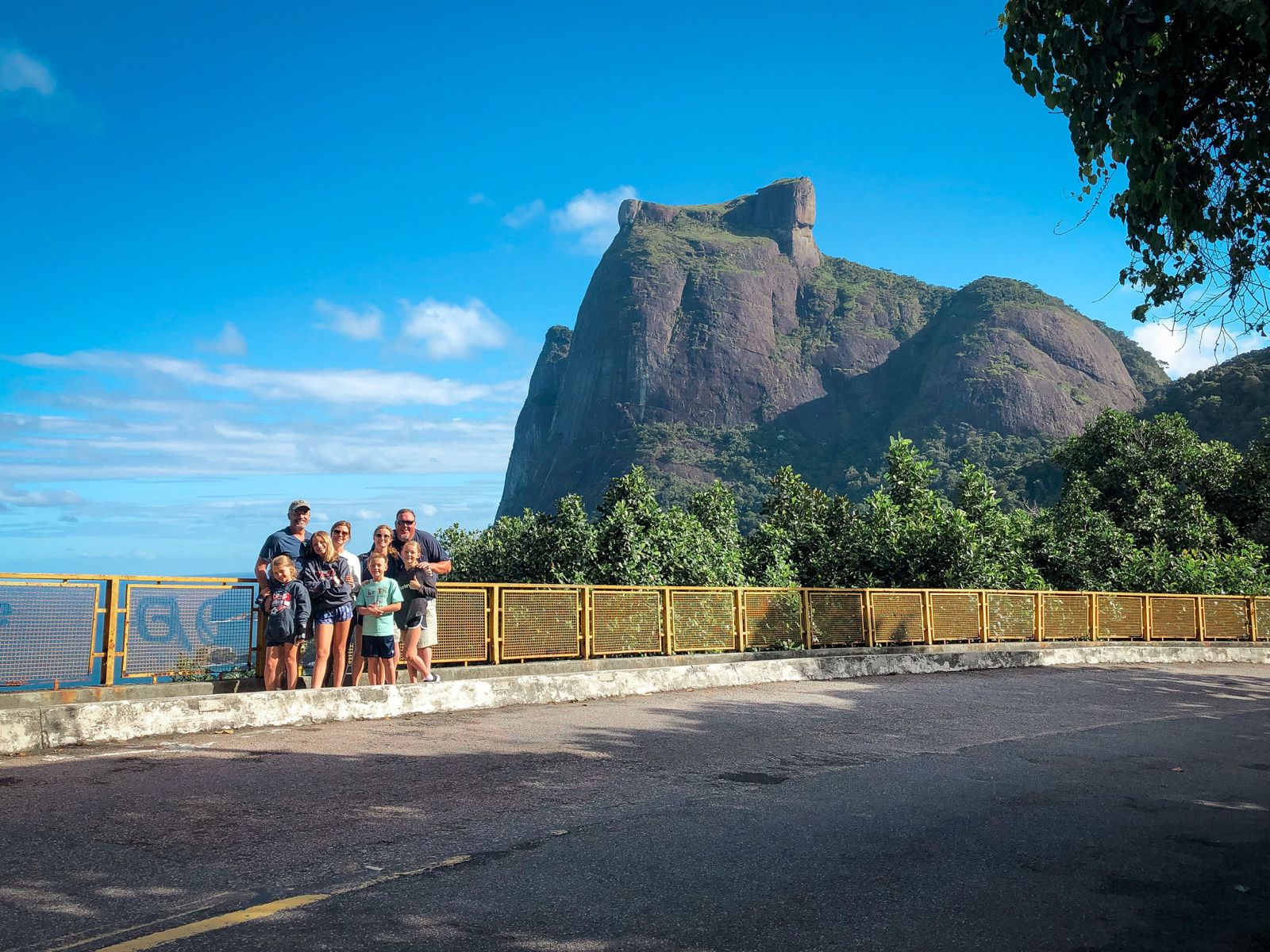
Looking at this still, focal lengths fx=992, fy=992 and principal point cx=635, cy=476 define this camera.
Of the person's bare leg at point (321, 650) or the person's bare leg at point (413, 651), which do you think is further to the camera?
the person's bare leg at point (413, 651)

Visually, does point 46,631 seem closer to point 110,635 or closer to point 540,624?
point 110,635

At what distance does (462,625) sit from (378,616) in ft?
8.90

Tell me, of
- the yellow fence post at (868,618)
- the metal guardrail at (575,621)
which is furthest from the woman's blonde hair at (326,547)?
the yellow fence post at (868,618)

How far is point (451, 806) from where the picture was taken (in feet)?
18.2

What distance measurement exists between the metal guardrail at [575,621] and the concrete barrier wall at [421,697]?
0.51 m

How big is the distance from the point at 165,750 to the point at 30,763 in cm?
83

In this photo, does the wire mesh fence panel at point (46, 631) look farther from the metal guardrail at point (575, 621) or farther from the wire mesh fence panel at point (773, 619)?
the wire mesh fence panel at point (773, 619)

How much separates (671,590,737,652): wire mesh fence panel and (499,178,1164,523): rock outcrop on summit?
12241 cm

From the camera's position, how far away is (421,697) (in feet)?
30.8

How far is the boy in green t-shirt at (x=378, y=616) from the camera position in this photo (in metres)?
9.43

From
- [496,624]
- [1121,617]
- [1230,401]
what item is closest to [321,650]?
[496,624]

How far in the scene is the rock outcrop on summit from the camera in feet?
481

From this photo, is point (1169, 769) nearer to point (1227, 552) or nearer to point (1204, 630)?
point (1204, 630)

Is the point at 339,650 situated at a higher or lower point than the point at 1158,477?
lower
